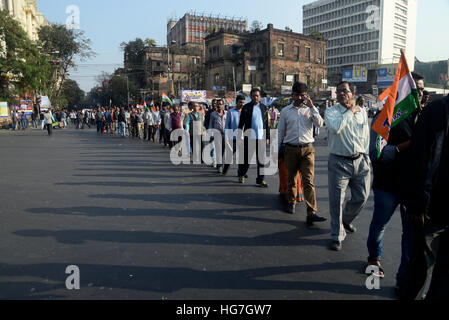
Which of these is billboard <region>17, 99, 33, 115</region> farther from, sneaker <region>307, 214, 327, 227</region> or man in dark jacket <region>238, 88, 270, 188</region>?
sneaker <region>307, 214, 327, 227</region>

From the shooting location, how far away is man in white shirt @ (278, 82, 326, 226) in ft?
17.8

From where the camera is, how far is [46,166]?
36.3 feet

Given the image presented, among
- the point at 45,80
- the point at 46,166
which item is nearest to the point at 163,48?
the point at 45,80

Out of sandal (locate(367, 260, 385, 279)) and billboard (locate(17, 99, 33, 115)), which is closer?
sandal (locate(367, 260, 385, 279))

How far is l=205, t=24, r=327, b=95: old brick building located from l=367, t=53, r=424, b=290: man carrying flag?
5025 cm

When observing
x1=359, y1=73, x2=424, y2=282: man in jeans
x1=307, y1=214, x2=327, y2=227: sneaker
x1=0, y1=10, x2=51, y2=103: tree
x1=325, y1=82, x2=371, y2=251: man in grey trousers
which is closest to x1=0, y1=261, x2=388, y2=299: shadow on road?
x1=359, y1=73, x2=424, y2=282: man in jeans

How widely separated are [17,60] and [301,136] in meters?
32.5

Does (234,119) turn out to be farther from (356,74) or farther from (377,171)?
(356,74)

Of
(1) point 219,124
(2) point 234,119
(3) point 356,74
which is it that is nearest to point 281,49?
(3) point 356,74

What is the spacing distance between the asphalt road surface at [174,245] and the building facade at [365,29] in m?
97.8

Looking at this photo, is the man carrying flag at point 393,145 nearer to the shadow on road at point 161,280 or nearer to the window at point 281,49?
the shadow on road at point 161,280
